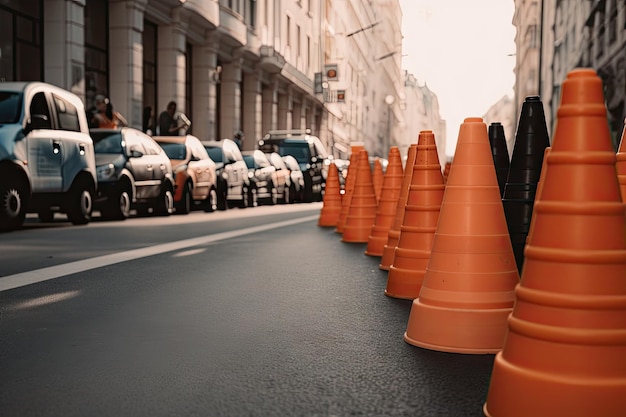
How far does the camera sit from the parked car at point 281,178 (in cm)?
2617

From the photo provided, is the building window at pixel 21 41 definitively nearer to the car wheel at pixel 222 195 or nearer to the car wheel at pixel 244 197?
the car wheel at pixel 244 197

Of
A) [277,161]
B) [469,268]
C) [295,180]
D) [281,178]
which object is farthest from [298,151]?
[469,268]

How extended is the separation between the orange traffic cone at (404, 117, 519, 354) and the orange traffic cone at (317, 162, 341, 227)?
386 inches

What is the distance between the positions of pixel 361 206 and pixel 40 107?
5154mm

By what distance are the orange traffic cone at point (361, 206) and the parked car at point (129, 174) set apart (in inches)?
231

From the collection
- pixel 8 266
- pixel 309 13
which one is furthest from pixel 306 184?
pixel 309 13

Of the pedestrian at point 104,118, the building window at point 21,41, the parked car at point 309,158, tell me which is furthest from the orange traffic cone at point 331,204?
the parked car at point 309,158

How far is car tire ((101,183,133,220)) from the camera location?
50.9 feet

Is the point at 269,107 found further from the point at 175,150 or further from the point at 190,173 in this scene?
the point at 190,173

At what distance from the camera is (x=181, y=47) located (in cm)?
3194

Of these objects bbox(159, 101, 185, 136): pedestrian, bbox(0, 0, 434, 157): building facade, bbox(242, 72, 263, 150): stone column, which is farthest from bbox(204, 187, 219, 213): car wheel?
bbox(242, 72, 263, 150): stone column

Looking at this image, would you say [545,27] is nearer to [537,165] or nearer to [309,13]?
[309,13]

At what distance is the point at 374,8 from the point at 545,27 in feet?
151

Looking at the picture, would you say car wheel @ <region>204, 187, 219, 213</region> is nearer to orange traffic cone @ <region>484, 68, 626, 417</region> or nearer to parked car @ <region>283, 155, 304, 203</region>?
parked car @ <region>283, 155, 304, 203</region>
